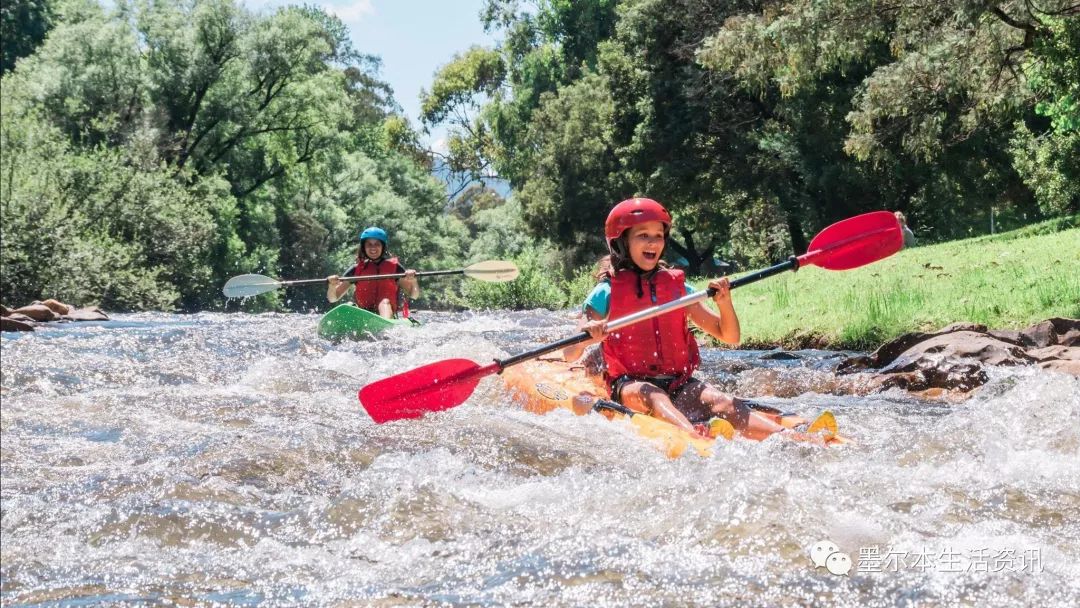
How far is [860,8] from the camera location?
31.6 feet

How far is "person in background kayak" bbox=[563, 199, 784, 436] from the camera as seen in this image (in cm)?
541

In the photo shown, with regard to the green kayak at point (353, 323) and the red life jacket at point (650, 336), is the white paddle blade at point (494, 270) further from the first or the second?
the red life jacket at point (650, 336)

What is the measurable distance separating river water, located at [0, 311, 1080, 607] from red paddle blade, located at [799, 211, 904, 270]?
95 cm

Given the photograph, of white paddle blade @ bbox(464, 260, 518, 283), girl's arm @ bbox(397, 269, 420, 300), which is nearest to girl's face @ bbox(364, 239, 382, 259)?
girl's arm @ bbox(397, 269, 420, 300)

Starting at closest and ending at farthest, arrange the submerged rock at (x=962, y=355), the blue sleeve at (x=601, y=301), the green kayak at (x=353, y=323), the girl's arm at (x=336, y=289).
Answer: the blue sleeve at (x=601, y=301) < the submerged rock at (x=962, y=355) < the green kayak at (x=353, y=323) < the girl's arm at (x=336, y=289)

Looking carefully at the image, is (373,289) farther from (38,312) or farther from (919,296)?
(38,312)

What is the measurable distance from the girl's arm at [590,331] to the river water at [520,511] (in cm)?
42

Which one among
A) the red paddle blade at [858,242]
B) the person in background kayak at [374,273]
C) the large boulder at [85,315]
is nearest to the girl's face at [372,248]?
the person in background kayak at [374,273]

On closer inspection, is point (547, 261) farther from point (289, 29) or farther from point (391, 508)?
point (391, 508)

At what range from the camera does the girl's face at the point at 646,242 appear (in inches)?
225

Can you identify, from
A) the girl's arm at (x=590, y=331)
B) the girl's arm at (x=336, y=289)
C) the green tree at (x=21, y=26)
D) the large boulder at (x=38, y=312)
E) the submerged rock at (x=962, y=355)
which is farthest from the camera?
the green tree at (x=21, y=26)

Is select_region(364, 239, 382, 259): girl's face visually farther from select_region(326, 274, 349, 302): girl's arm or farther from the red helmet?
the red helmet

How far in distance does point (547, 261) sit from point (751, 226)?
713 centimetres

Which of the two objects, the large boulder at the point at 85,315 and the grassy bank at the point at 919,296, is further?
the large boulder at the point at 85,315
